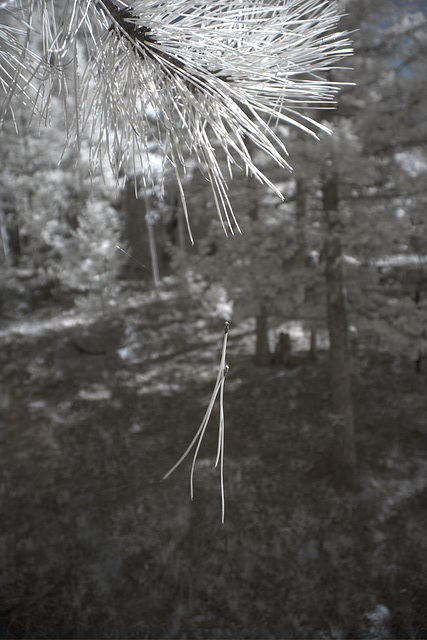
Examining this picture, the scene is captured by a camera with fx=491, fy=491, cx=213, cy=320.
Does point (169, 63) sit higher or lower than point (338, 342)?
higher

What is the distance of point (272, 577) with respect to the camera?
710cm

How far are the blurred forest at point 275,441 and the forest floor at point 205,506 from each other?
3cm

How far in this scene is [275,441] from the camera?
33.2 feet

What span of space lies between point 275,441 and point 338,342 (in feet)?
9.48

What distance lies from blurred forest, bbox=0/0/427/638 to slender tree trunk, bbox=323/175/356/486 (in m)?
0.03

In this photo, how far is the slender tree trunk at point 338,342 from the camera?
798 centimetres

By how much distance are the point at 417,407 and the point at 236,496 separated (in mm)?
5135

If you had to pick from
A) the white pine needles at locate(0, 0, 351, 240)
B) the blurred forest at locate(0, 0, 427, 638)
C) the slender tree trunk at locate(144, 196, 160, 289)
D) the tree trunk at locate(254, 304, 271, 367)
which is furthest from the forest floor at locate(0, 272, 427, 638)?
the white pine needles at locate(0, 0, 351, 240)

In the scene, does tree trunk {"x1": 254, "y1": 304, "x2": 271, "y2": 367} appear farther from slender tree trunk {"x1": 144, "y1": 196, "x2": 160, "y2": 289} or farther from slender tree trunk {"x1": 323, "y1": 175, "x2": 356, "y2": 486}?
slender tree trunk {"x1": 144, "y1": 196, "x2": 160, "y2": 289}

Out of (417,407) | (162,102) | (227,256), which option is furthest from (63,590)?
(417,407)

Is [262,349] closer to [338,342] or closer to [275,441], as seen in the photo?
[275,441]

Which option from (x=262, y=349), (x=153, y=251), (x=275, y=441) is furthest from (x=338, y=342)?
(x=153, y=251)

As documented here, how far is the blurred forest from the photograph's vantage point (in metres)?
6.70

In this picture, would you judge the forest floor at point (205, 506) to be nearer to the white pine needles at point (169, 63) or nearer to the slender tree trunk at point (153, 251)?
the slender tree trunk at point (153, 251)
